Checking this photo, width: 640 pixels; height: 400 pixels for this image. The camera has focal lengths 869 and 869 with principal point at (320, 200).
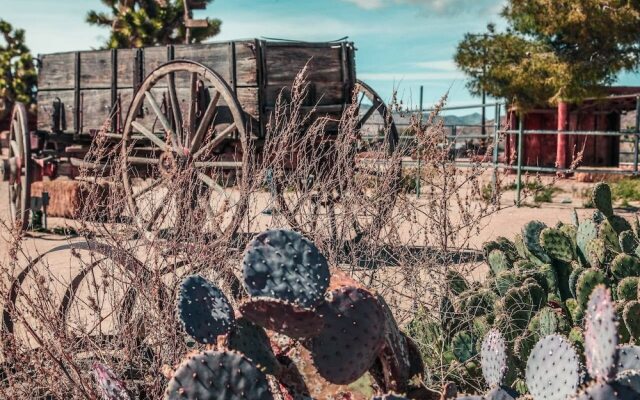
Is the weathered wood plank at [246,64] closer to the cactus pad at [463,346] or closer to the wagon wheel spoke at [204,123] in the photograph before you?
the wagon wheel spoke at [204,123]

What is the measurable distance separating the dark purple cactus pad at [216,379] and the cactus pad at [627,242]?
2779mm

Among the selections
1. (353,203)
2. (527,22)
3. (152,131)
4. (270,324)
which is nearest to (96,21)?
(527,22)

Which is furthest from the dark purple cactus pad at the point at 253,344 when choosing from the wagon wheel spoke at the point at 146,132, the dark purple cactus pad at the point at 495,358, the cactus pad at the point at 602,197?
the wagon wheel spoke at the point at 146,132

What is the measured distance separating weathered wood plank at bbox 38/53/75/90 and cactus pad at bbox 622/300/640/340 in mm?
7421

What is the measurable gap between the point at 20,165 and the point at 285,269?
809 cm

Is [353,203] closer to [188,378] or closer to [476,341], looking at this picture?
[476,341]

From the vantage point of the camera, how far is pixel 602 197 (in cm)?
424

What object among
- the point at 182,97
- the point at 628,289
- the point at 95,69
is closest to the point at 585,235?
the point at 628,289

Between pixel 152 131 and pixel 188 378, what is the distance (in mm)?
6512

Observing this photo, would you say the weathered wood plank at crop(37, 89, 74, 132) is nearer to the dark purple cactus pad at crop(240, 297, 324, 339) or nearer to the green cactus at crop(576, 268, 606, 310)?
the green cactus at crop(576, 268, 606, 310)

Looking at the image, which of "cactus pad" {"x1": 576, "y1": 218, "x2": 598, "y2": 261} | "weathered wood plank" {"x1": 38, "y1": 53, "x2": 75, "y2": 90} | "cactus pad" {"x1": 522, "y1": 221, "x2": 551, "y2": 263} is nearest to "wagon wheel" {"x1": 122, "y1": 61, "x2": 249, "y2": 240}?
"weathered wood plank" {"x1": 38, "y1": 53, "x2": 75, "y2": 90}

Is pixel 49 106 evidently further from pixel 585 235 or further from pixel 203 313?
pixel 203 313

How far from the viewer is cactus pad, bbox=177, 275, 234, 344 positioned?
190cm

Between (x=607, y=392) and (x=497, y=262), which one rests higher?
(x=607, y=392)
